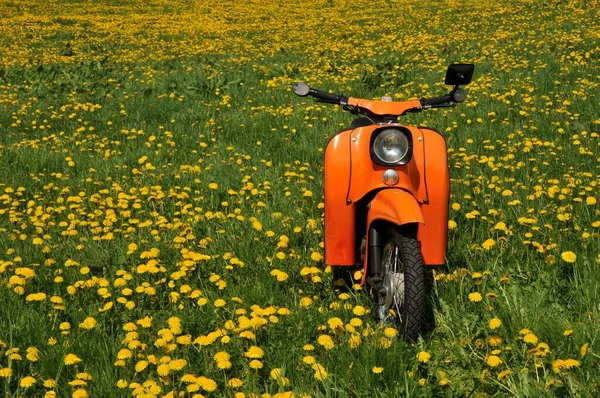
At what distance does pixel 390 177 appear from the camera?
2889 millimetres

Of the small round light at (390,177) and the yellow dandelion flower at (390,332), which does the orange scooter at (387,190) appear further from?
the yellow dandelion flower at (390,332)

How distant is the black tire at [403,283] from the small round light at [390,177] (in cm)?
24

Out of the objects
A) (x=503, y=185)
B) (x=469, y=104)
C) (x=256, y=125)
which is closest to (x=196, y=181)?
(x=256, y=125)

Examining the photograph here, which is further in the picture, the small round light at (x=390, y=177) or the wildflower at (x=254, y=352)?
the small round light at (x=390, y=177)

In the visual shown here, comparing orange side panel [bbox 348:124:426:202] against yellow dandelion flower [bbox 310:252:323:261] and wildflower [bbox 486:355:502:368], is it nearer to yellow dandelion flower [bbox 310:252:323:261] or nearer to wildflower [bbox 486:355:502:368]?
yellow dandelion flower [bbox 310:252:323:261]

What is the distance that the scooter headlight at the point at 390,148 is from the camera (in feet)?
9.09

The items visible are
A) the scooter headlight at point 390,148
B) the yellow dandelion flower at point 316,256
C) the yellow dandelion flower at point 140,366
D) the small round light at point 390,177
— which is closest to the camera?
the yellow dandelion flower at point 140,366

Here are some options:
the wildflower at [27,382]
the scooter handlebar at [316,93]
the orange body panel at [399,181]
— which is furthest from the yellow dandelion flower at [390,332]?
the wildflower at [27,382]

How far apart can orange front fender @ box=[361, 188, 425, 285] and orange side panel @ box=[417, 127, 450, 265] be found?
19 centimetres

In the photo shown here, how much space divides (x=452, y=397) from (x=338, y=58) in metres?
9.29

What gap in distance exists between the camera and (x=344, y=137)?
309 cm

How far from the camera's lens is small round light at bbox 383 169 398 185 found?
2885mm

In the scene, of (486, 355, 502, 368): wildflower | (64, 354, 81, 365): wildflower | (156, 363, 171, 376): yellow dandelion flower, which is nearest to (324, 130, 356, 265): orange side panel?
(486, 355, 502, 368): wildflower

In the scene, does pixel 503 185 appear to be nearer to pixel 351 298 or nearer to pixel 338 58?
pixel 351 298
